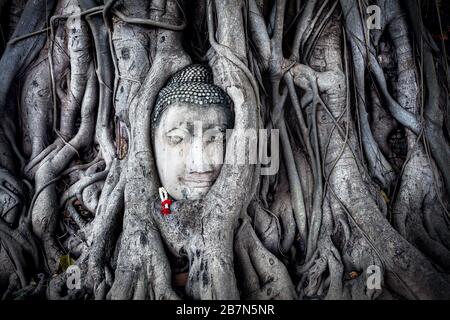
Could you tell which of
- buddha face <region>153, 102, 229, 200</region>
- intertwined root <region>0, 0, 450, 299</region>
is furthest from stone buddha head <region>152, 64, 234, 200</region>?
intertwined root <region>0, 0, 450, 299</region>

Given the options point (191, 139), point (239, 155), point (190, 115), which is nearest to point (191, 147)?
point (191, 139)

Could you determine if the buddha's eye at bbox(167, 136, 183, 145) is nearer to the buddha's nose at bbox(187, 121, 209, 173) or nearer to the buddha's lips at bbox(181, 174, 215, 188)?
the buddha's nose at bbox(187, 121, 209, 173)

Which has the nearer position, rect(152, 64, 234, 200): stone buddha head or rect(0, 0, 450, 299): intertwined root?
A: rect(0, 0, 450, 299): intertwined root

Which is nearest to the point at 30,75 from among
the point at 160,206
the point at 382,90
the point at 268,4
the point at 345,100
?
the point at 160,206

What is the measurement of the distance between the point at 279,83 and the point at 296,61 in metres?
0.22

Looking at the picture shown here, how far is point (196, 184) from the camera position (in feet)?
7.89

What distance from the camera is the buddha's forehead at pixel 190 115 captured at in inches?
94.1

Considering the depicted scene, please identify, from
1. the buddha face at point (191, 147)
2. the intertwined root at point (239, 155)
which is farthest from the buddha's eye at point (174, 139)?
the intertwined root at point (239, 155)

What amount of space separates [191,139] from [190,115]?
159mm

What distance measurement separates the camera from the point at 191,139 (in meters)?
2.38

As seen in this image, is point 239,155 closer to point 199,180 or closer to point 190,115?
point 199,180

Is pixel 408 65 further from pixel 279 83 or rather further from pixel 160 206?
pixel 160 206

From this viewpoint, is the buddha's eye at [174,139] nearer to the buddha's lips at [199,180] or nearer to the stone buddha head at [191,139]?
the stone buddha head at [191,139]

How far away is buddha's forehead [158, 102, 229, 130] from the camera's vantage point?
2.39 m
